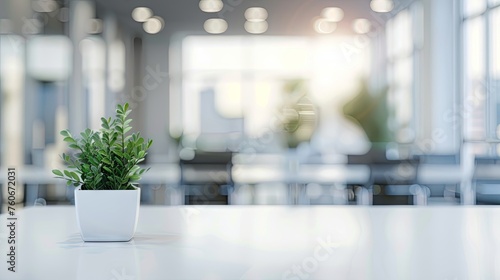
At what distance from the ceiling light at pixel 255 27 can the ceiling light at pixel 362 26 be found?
4.30 ft

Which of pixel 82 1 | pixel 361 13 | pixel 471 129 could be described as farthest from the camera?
pixel 361 13

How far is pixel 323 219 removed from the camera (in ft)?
5.40

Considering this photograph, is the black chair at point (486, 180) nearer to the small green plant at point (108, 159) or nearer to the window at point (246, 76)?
the small green plant at point (108, 159)

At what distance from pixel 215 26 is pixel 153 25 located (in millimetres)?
Result: 991

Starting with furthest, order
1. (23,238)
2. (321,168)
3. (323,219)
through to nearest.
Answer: (321,168) → (323,219) → (23,238)

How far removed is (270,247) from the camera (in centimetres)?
116

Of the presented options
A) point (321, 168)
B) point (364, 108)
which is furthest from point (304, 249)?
point (364, 108)

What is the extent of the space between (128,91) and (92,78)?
1021 mm

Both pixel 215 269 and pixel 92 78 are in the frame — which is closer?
pixel 215 269

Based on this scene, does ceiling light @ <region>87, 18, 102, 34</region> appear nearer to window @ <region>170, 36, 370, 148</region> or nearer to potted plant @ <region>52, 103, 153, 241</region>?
window @ <region>170, 36, 370, 148</region>

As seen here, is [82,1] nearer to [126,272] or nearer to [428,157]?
[428,157]

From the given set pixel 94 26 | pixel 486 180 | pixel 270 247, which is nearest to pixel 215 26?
pixel 94 26

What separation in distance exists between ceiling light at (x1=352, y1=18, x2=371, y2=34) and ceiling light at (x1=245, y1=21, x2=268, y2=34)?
1311 millimetres

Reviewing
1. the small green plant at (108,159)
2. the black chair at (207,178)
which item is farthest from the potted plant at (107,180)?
the black chair at (207,178)
